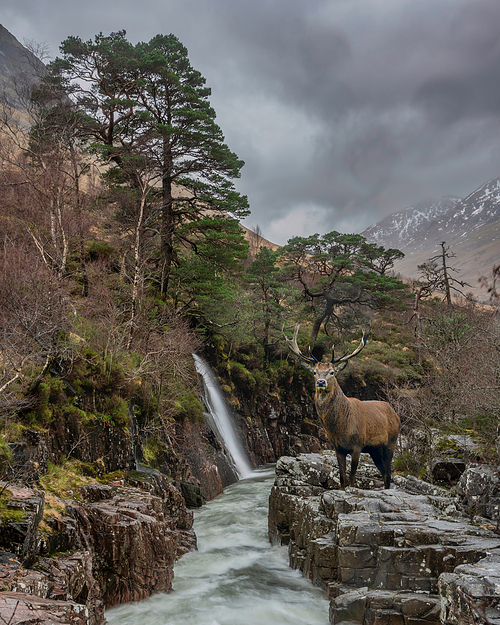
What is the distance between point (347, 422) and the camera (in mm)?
8805

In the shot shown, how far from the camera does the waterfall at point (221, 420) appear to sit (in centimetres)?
2081

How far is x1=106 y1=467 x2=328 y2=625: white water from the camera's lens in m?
7.45

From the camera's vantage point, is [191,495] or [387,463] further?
[191,495]

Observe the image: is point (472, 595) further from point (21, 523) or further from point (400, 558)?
point (21, 523)

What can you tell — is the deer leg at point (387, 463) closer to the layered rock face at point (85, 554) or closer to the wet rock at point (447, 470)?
the wet rock at point (447, 470)

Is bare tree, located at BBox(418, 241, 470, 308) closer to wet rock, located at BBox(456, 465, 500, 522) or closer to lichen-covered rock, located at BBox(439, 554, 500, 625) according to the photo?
wet rock, located at BBox(456, 465, 500, 522)

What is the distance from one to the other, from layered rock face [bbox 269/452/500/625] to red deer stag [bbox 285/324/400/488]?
1007mm

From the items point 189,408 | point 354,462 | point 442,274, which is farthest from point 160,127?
point 442,274

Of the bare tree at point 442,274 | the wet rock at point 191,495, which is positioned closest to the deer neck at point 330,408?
the wet rock at point 191,495

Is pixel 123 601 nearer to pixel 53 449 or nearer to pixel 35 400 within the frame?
pixel 53 449

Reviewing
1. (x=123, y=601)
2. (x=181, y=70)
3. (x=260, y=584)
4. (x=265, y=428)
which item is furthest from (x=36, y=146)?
(x=265, y=428)

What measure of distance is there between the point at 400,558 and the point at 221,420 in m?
16.2

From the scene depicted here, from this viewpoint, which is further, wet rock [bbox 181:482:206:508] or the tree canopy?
the tree canopy

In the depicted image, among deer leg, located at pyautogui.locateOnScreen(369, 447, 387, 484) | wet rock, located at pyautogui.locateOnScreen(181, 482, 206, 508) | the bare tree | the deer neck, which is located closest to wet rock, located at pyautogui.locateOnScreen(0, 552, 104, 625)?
the deer neck
